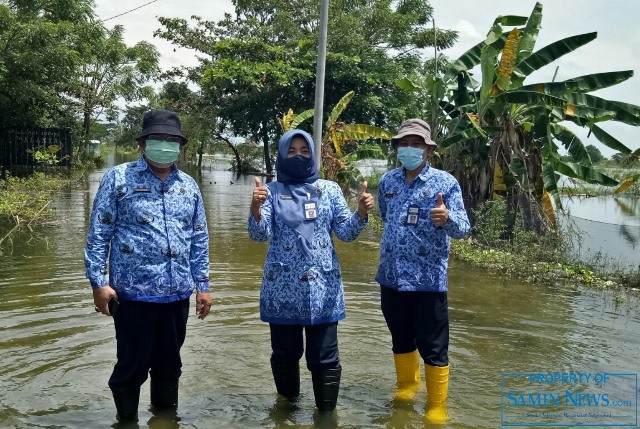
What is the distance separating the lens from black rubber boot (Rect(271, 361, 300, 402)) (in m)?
4.02

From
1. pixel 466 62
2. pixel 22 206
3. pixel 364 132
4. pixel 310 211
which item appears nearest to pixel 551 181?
pixel 466 62

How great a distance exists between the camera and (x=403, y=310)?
13.8 ft

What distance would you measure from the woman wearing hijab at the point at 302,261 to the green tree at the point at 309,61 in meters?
18.0

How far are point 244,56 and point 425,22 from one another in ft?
24.2

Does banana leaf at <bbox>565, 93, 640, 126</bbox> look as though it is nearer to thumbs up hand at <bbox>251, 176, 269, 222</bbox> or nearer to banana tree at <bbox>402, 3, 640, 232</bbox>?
banana tree at <bbox>402, 3, 640, 232</bbox>

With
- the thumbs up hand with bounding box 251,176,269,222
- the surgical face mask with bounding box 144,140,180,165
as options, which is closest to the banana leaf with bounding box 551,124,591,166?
the thumbs up hand with bounding box 251,176,269,222

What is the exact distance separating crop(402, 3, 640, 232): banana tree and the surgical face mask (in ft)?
25.9

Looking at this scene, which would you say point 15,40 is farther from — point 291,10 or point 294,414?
point 294,414

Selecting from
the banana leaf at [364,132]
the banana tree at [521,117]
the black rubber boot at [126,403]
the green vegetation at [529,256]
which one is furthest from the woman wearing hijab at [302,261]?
the banana leaf at [364,132]

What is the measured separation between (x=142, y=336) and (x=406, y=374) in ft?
6.01

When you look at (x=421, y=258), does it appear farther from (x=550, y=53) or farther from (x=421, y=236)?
(x=550, y=53)

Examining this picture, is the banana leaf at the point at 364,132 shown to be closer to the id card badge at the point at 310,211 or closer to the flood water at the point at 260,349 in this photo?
the flood water at the point at 260,349

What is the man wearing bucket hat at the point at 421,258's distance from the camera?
4.03m

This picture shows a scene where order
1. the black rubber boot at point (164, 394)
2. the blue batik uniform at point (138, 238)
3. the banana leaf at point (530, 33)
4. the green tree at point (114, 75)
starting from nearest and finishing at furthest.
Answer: the blue batik uniform at point (138, 238) → the black rubber boot at point (164, 394) → the banana leaf at point (530, 33) → the green tree at point (114, 75)
